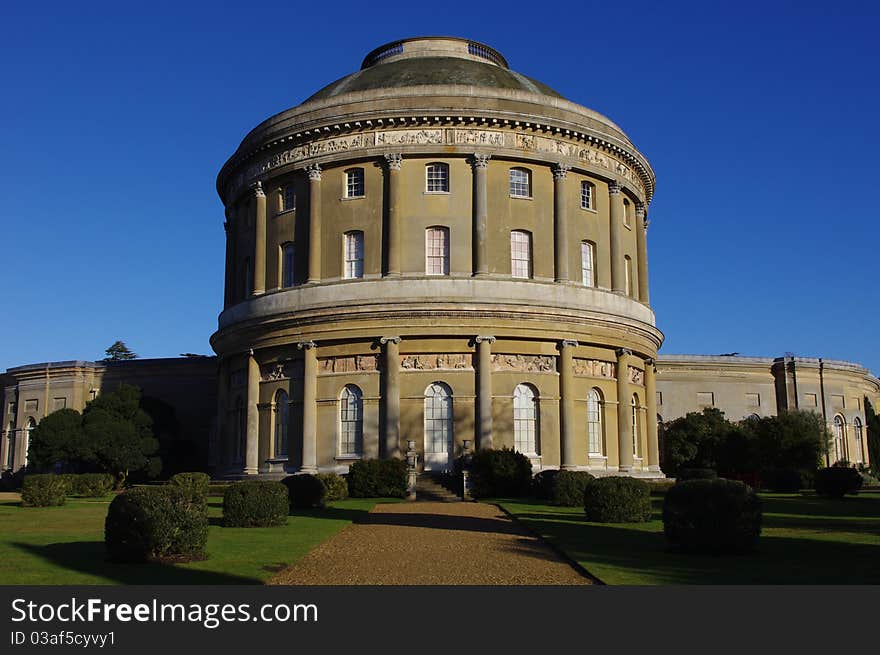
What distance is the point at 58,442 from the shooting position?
4075 cm

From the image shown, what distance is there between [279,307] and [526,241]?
385 inches

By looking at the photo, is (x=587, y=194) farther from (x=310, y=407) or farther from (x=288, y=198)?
(x=310, y=407)

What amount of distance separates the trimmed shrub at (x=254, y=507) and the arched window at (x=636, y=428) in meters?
21.5

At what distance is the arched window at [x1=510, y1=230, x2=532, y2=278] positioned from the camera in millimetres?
35312

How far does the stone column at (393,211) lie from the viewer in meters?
34.2

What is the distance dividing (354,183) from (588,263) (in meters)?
9.78

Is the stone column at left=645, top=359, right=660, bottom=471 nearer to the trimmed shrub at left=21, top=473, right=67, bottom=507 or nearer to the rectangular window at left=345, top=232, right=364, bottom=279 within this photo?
the rectangular window at left=345, top=232, right=364, bottom=279

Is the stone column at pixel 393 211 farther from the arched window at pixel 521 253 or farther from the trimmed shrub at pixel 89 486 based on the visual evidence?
the trimmed shrub at pixel 89 486

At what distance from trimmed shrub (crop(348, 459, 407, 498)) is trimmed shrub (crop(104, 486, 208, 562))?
15.9 metres

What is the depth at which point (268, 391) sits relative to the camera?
36375 mm

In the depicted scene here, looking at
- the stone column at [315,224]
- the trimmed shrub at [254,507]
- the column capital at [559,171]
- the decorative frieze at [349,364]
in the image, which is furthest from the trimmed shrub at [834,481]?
the trimmed shrub at [254,507]
